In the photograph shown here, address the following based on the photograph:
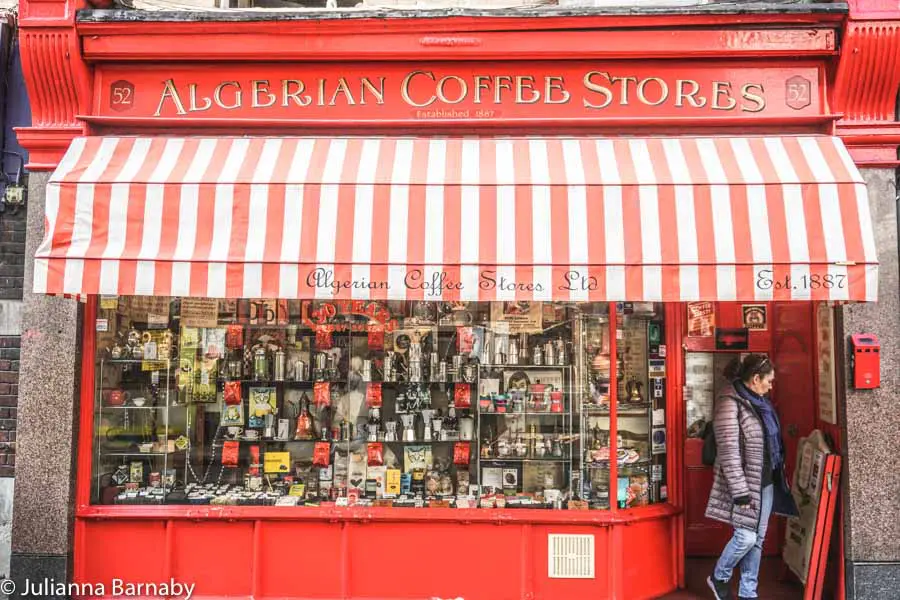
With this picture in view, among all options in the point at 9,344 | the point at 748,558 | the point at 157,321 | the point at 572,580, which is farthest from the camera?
the point at 157,321

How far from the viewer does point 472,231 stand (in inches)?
210

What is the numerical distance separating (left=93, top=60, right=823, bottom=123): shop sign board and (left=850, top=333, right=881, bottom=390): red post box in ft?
7.07

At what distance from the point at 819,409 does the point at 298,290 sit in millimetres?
5057

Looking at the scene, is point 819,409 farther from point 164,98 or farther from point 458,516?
point 164,98

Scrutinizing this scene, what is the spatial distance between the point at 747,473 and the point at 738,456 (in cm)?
Answer: 18

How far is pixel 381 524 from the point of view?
5.88 metres

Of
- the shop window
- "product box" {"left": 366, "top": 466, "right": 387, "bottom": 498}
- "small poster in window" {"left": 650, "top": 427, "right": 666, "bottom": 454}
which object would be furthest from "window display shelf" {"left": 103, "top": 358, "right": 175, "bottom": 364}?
"small poster in window" {"left": 650, "top": 427, "right": 666, "bottom": 454}

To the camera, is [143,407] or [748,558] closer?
[748,558]

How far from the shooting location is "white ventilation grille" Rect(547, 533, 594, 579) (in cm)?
579

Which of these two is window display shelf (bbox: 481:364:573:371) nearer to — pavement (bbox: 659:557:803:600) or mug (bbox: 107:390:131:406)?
pavement (bbox: 659:557:803:600)

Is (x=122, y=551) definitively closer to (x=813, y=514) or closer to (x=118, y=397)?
(x=118, y=397)

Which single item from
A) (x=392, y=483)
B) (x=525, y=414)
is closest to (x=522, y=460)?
(x=525, y=414)

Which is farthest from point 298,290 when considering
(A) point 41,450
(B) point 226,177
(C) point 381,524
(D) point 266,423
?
(A) point 41,450

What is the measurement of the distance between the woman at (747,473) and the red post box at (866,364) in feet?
2.33
